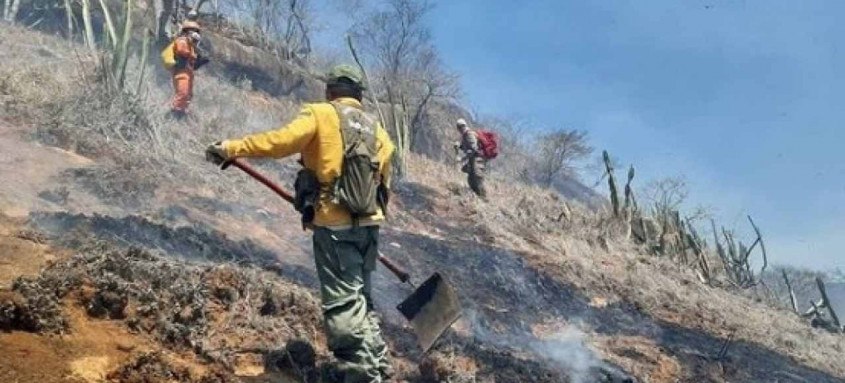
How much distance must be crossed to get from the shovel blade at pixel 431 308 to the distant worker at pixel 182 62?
5.97 metres

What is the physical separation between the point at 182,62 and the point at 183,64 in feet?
0.09

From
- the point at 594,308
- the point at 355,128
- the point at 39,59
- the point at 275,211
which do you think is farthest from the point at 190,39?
the point at 355,128

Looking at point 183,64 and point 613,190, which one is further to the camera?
point 613,190

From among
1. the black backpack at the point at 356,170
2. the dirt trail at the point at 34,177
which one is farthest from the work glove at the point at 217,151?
the dirt trail at the point at 34,177

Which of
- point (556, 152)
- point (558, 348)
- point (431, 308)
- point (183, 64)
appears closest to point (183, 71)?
point (183, 64)

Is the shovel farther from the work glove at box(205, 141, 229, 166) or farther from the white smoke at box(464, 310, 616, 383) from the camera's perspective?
the white smoke at box(464, 310, 616, 383)

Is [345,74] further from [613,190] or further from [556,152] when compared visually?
A: [556,152]

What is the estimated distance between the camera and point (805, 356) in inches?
366

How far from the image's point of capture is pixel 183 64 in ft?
30.0

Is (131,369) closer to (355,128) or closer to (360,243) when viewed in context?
(360,243)

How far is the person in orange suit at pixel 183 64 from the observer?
9156 mm

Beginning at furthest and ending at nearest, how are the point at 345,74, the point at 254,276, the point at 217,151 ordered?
the point at 254,276 < the point at 345,74 < the point at 217,151

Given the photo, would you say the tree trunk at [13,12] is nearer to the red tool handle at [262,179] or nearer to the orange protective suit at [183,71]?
the orange protective suit at [183,71]

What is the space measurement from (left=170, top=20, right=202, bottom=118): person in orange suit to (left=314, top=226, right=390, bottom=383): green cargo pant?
20.9 ft
